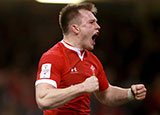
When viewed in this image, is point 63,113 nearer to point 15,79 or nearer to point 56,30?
point 15,79

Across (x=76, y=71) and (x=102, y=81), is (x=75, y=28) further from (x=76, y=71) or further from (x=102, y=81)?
(x=102, y=81)

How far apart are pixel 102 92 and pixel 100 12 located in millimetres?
4032

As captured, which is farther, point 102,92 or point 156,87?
point 156,87

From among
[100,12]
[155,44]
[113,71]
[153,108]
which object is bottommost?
[153,108]

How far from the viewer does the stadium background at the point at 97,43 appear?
22.0ft

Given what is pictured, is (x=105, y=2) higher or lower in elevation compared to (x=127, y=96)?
higher

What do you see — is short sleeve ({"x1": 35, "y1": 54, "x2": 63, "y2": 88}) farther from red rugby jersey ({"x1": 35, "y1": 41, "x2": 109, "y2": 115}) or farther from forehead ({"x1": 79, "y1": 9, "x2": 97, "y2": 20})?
forehead ({"x1": 79, "y1": 9, "x2": 97, "y2": 20})

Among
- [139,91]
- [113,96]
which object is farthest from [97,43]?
[139,91]

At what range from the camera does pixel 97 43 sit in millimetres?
7535

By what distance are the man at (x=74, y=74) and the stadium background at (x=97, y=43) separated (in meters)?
3.04

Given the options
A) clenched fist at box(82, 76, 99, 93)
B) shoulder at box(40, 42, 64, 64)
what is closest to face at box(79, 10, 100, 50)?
shoulder at box(40, 42, 64, 64)

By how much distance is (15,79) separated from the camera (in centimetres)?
678

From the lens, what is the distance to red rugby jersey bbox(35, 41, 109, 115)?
122 inches

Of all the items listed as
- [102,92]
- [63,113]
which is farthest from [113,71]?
[63,113]
